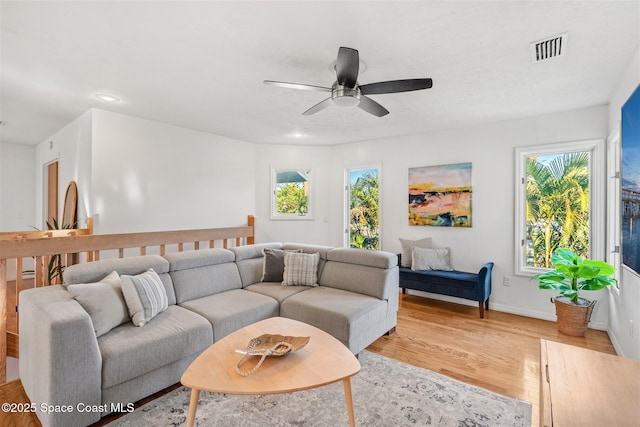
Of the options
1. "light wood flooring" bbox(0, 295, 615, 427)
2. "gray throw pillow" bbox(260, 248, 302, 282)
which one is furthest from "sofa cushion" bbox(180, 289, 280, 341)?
"light wood flooring" bbox(0, 295, 615, 427)

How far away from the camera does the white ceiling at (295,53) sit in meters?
1.80

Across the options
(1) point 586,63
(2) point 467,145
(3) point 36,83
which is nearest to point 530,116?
(2) point 467,145

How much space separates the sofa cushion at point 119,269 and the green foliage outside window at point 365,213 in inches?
132

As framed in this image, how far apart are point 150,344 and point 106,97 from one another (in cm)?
267

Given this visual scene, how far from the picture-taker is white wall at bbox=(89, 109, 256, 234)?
3.70m

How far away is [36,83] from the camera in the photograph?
289cm

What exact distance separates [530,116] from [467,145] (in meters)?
0.78

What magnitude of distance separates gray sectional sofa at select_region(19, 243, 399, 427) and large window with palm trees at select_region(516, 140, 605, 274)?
200cm

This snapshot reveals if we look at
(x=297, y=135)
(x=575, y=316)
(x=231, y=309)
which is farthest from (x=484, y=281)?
A: (x=297, y=135)

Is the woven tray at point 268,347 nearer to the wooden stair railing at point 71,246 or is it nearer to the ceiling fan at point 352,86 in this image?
the ceiling fan at point 352,86

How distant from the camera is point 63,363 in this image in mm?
1693

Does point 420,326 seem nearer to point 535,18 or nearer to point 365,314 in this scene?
point 365,314

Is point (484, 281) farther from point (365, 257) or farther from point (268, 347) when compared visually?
point (268, 347)

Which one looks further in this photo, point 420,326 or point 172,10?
point 420,326
